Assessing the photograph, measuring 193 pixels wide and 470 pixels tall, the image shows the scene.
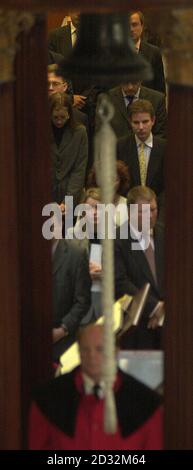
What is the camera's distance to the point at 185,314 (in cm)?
209

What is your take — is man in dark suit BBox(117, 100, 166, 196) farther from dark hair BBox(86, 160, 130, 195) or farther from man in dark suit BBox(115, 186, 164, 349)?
man in dark suit BBox(115, 186, 164, 349)

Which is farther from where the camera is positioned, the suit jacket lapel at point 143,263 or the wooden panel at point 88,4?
the suit jacket lapel at point 143,263

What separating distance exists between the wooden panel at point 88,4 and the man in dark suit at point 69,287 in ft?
3.09

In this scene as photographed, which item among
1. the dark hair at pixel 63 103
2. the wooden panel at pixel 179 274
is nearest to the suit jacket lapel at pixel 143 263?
the wooden panel at pixel 179 274

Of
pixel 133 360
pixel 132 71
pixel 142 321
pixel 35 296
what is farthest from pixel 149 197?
pixel 132 71

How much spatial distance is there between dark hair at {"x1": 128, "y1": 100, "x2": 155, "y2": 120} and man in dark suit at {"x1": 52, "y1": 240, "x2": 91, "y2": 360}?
990mm

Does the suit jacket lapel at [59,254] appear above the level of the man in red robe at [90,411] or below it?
above

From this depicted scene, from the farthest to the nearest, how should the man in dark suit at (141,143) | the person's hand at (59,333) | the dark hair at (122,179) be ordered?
the man in dark suit at (141,143) < the dark hair at (122,179) < the person's hand at (59,333)

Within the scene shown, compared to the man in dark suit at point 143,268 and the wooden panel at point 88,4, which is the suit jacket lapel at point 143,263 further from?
the wooden panel at point 88,4

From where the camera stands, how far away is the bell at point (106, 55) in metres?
1.98

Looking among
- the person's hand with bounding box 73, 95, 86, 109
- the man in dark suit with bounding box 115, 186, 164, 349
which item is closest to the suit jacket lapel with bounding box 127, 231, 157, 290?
the man in dark suit with bounding box 115, 186, 164, 349
